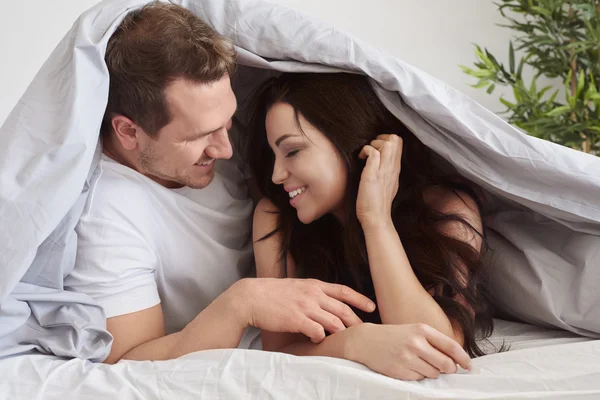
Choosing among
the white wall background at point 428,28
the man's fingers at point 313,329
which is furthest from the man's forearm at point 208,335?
the white wall background at point 428,28

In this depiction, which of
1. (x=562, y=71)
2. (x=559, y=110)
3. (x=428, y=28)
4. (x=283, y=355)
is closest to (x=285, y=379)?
(x=283, y=355)

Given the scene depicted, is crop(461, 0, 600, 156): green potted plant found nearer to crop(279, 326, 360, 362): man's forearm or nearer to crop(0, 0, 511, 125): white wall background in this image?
crop(0, 0, 511, 125): white wall background

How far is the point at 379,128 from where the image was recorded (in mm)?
1572

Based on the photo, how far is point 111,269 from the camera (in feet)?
4.58

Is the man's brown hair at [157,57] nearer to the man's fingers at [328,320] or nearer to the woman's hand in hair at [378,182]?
the woman's hand in hair at [378,182]

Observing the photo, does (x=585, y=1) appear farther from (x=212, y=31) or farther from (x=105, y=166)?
(x=105, y=166)

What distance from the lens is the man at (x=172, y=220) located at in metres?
1.35

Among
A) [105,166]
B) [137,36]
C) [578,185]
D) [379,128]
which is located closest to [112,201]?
[105,166]

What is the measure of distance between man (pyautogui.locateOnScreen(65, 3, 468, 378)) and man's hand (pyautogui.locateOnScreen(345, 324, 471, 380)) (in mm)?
121

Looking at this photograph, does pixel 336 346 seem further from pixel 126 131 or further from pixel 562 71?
pixel 562 71

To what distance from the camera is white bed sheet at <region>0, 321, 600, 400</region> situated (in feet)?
3.51

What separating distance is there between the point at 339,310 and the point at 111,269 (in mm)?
432

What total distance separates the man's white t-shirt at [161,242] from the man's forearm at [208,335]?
3.5 inches

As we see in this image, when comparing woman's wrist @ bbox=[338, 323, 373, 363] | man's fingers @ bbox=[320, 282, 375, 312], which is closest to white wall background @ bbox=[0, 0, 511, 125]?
man's fingers @ bbox=[320, 282, 375, 312]
